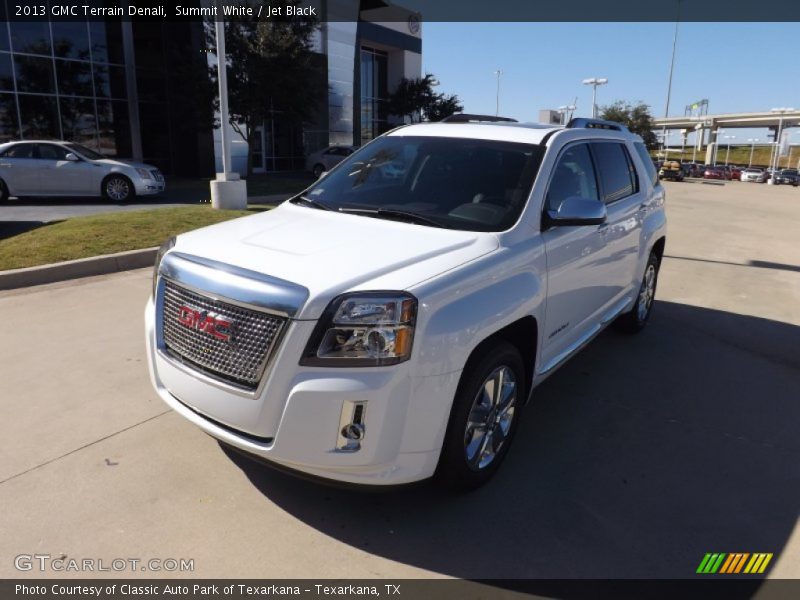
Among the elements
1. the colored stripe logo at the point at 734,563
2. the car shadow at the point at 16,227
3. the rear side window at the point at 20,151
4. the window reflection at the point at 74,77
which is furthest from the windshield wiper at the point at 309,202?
the window reflection at the point at 74,77

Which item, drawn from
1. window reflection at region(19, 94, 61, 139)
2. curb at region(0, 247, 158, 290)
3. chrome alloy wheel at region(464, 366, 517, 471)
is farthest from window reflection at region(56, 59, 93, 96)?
chrome alloy wheel at region(464, 366, 517, 471)

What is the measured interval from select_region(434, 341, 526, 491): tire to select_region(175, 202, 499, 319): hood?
1.76ft

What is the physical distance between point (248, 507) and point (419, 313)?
4.49 ft

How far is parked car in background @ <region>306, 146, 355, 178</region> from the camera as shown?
2766 centimetres

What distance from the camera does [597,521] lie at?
2.99 metres

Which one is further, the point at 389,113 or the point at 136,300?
the point at 389,113

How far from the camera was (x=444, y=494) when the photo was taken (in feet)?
10.4

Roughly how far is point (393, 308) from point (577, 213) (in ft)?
4.84

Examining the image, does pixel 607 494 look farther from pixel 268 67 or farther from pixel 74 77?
pixel 74 77

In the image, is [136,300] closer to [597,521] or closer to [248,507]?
[248,507]

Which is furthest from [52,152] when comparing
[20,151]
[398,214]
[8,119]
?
[398,214]

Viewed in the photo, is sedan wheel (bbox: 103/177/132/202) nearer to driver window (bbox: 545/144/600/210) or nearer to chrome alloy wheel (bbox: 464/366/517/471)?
driver window (bbox: 545/144/600/210)

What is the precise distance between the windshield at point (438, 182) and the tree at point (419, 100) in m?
36.7

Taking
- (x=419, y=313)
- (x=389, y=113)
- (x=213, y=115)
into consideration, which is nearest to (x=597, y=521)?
(x=419, y=313)
